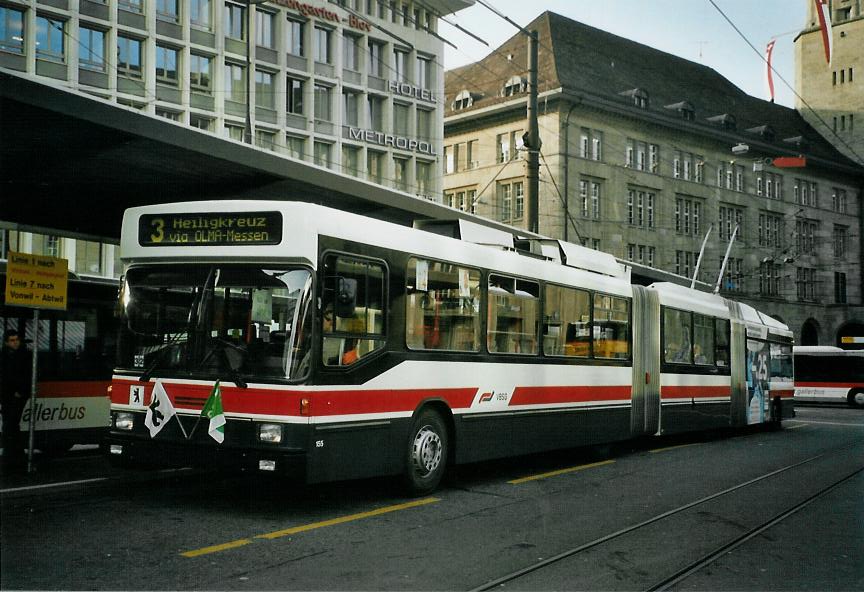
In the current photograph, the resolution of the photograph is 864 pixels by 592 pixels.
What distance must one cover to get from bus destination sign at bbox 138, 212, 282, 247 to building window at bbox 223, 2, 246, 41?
43.8 m

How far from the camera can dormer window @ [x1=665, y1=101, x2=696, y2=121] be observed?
230 ft

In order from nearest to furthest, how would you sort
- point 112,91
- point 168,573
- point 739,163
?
point 168,573
point 112,91
point 739,163

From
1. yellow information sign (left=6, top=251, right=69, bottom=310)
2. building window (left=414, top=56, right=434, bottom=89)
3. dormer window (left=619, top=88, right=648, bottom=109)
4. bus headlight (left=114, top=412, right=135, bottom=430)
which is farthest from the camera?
dormer window (left=619, top=88, right=648, bottom=109)

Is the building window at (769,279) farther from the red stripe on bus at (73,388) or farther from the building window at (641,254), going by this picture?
the red stripe on bus at (73,388)

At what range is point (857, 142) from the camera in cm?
8538

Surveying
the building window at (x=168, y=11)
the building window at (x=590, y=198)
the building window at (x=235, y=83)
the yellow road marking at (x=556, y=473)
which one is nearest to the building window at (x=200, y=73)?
the building window at (x=235, y=83)

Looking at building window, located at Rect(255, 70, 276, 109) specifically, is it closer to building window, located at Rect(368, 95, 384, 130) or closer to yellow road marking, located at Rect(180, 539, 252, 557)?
building window, located at Rect(368, 95, 384, 130)

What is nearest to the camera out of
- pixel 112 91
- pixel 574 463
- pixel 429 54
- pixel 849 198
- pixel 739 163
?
pixel 574 463

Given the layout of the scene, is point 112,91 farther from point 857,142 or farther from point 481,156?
point 857,142

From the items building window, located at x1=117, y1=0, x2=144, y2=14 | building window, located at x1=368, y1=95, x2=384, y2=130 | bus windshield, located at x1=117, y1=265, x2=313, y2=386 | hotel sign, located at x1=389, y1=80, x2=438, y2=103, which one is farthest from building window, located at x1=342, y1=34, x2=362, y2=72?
bus windshield, located at x1=117, y1=265, x2=313, y2=386

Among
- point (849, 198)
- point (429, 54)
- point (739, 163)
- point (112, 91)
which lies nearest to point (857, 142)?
point (849, 198)

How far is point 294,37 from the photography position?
5444cm

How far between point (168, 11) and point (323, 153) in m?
11.3

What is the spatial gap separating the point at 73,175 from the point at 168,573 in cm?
972
